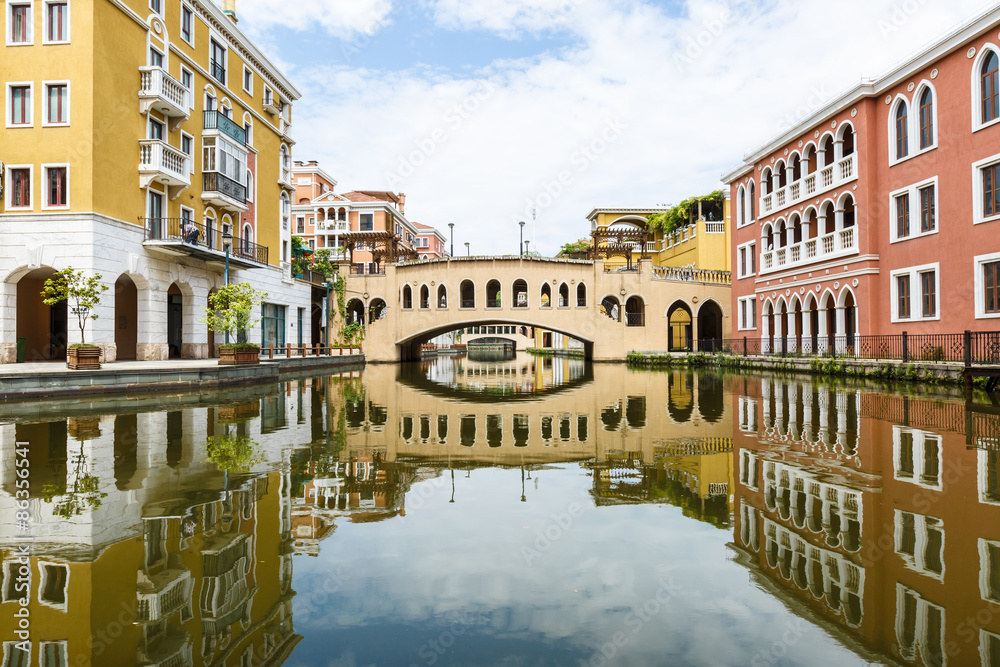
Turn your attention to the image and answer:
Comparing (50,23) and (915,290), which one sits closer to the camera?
(50,23)

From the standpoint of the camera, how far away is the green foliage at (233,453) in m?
7.79

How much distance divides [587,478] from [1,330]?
22.7m

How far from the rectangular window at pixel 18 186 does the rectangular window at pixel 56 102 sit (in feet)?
6.31

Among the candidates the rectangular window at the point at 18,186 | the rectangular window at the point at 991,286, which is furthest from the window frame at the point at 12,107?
the rectangular window at the point at 991,286

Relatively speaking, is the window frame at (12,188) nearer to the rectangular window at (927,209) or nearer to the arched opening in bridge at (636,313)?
the rectangular window at (927,209)

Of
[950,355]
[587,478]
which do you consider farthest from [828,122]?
[587,478]

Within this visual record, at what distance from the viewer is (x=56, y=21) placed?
22.8 metres

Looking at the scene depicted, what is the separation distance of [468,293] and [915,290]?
85.4 ft

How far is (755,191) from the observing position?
3556 cm

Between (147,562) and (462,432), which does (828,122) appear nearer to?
(462,432)

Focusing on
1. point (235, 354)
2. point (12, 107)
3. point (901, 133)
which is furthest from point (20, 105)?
point (901, 133)

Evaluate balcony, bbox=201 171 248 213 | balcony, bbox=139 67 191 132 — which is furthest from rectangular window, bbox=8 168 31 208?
balcony, bbox=201 171 248 213

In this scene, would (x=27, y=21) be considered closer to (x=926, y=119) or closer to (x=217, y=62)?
(x=217, y=62)

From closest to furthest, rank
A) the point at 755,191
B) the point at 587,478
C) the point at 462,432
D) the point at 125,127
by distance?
the point at 587,478 → the point at 462,432 → the point at 125,127 → the point at 755,191
